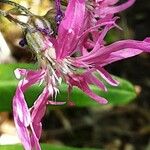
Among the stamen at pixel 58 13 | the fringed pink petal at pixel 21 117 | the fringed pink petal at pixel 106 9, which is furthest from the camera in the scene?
the fringed pink petal at pixel 106 9

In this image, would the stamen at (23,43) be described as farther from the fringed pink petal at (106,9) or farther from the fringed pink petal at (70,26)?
the fringed pink petal at (106,9)

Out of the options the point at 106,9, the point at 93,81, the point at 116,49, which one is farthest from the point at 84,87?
the point at 106,9

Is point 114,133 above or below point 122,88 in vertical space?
below

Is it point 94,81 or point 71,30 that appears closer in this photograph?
point 71,30

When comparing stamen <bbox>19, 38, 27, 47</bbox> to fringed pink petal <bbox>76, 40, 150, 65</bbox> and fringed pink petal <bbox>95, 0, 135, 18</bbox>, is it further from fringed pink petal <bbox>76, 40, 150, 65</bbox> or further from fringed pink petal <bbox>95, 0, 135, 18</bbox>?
fringed pink petal <bbox>95, 0, 135, 18</bbox>

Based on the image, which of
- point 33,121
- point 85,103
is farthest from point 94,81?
point 85,103

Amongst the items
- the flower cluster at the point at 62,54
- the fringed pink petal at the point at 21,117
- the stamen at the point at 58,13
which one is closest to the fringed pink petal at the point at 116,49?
the flower cluster at the point at 62,54

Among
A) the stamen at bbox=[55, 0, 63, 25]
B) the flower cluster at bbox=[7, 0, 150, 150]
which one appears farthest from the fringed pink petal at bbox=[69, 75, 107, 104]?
the stamen at bbox=[55, 0, 63, 25]

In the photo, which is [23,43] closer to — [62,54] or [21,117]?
[62,54]

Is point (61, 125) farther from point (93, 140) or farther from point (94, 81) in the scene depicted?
point (94, 81)
